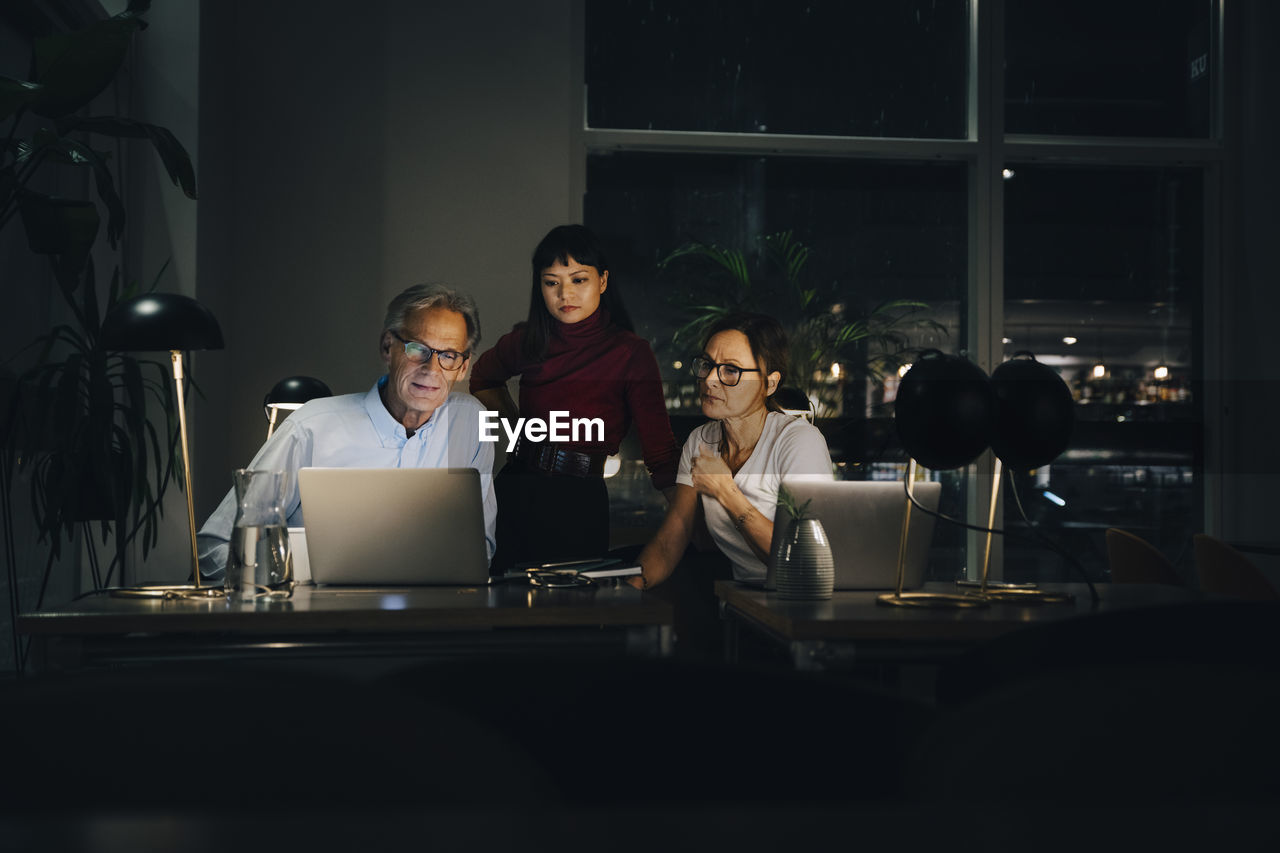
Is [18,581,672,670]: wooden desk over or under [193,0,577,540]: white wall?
under

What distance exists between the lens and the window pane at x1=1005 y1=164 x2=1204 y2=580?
6.11 meters

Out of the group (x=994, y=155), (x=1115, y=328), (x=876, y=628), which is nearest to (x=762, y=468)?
(x=876, y=628)

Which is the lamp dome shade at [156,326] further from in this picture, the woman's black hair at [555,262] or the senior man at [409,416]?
the woman's black hair at [555,262]

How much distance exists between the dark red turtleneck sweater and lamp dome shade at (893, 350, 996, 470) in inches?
83.9

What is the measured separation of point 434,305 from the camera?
3.75 m

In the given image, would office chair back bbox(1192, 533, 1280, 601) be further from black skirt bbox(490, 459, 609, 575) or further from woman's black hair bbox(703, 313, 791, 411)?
black skirt bbox(490, 459, 609, 575)

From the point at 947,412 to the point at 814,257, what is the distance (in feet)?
13.2

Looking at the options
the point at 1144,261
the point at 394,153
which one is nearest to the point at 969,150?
the point at 1144,261

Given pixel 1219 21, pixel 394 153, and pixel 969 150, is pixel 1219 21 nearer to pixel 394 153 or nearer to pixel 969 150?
pixel 969 150

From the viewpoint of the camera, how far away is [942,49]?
6.06m

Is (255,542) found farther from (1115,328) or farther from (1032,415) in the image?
(1115,328)

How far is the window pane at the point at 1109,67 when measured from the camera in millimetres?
6086

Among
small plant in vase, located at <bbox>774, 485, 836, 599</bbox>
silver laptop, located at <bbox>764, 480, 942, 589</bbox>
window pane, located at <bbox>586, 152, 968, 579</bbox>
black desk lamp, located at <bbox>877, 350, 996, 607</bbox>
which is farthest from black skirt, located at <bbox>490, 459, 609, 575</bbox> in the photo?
window pane, located at <bbox>586, 152, 968, 579</bbox>

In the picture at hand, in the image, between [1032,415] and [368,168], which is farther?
[368,168]
